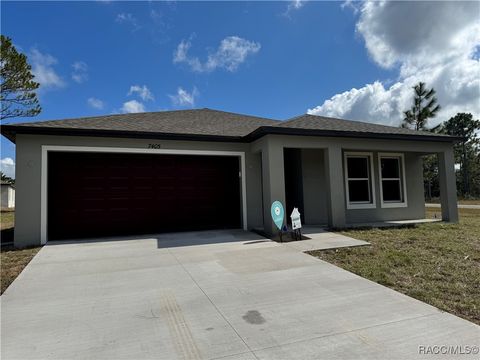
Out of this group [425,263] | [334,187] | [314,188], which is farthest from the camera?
[314,188]

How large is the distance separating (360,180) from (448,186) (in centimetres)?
329

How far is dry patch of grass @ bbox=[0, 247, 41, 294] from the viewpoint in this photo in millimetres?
5026

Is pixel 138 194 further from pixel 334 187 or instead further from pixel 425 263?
pixel 425 263

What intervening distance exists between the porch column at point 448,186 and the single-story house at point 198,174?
0.04 m

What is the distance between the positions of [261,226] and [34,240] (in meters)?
6.83

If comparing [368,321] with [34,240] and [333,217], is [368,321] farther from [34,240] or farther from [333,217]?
[34,240]

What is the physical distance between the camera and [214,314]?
138 inches

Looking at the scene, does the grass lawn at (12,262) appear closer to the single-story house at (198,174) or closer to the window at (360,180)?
the single-story house at (198,174)

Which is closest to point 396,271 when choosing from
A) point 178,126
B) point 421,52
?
point 178,126

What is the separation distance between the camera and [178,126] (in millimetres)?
10242

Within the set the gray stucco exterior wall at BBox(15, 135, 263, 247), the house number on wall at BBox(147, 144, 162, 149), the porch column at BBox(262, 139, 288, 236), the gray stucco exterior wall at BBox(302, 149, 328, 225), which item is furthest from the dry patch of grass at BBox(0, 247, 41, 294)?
the gray stucco exterior wall at BBox(302, 149, 328, 225)

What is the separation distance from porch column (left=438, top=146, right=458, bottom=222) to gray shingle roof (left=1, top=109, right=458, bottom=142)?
77 centimetres

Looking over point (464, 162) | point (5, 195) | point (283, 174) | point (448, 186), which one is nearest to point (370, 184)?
point (448, 186)

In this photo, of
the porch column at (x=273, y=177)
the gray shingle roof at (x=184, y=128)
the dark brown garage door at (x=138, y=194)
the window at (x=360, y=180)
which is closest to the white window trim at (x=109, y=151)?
the gray shingle roof at (x=184, y=128)
